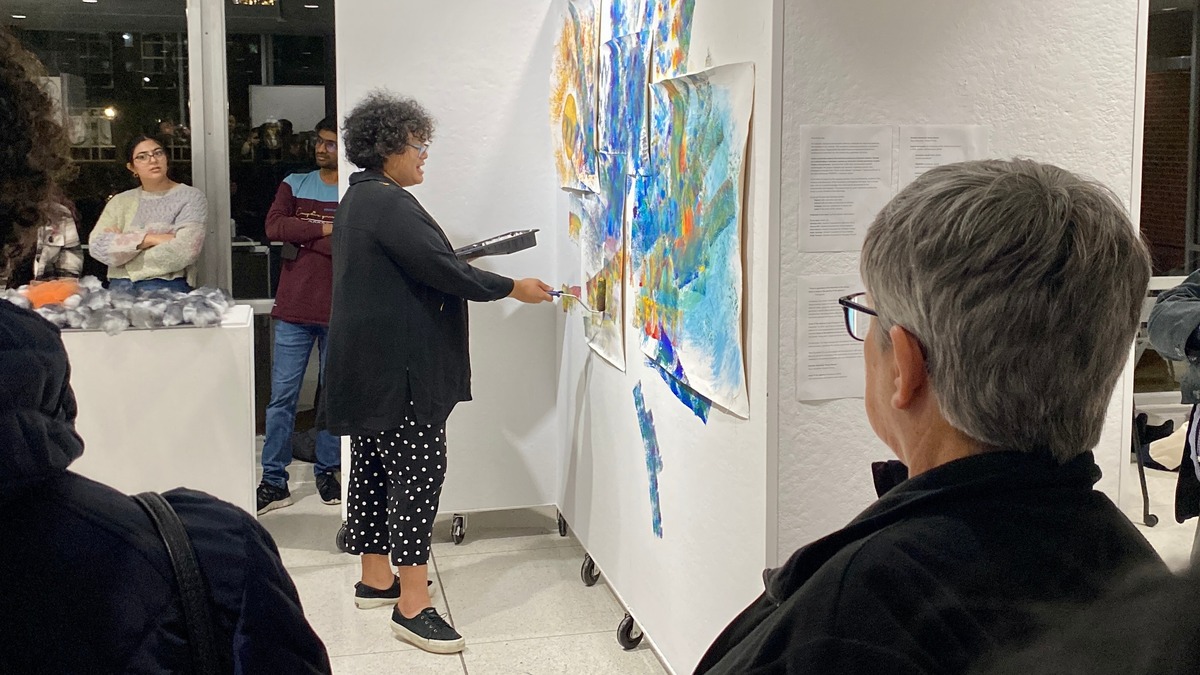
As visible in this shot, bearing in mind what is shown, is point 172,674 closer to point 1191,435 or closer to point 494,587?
point 1191,435

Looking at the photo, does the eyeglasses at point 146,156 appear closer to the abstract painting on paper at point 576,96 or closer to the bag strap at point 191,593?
the abstract painting on paper at point 576,96

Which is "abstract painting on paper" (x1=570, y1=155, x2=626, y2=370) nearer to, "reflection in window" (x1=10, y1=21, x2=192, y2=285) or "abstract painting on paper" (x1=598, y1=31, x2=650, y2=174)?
"abstract painting on paper" (x1=598, y1=31, x2=650, y2=174)

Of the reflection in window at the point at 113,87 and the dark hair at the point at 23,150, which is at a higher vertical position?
the reflection in window at the point at 113,87

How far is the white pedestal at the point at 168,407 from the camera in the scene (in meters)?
3.85

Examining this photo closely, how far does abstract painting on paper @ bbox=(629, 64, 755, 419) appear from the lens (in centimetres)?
252

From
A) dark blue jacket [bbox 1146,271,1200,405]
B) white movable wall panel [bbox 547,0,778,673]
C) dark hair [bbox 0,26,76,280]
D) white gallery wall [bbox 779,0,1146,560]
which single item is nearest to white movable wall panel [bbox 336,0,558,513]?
white movable wall panel [bbox 547,0,778,673]

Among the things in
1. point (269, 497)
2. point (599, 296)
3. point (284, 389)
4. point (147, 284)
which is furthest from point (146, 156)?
point (599, 296)

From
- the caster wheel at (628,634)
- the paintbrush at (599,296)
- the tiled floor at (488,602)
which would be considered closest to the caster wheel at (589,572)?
the tiled floor at (488,602)

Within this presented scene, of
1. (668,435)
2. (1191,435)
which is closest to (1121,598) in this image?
(1191,435)

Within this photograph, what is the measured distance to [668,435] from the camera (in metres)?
3.13

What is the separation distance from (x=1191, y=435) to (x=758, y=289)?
1.06 metres

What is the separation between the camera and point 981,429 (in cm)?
109

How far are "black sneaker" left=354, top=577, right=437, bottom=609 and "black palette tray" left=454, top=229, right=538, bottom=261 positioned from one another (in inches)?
46.9

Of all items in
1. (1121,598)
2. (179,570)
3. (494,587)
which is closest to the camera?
(1121,598)
